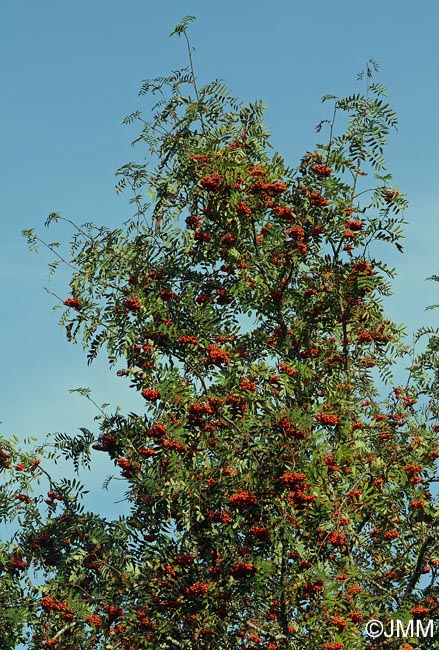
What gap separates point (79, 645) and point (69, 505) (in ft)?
6.14

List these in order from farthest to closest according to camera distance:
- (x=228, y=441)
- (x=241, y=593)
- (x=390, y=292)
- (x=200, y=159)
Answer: (x=390, y=292), (x=200, y=159), (x=228, y=441), (x=241, y=593)

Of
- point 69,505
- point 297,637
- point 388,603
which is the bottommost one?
point 297,637

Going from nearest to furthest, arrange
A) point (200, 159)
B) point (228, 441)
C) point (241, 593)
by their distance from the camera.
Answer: point (241, 593)
point (228, 441)
point (200, 159)

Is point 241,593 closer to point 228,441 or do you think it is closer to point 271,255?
point 228,441

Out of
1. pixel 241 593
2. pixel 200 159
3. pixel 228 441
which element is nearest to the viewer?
pixel 241 593

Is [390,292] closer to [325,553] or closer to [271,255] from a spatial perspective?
[271,255]

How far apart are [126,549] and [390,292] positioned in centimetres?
493

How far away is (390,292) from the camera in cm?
1488

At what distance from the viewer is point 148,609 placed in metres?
12.8

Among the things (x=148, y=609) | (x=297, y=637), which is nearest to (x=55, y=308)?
(x=148, y=609)

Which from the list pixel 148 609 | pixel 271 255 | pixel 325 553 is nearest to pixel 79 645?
pixel 148 609

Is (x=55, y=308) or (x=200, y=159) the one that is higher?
(x=200, y=159)

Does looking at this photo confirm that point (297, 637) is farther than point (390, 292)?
No

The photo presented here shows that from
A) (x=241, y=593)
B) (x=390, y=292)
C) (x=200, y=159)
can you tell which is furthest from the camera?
(x=390, y=292)
